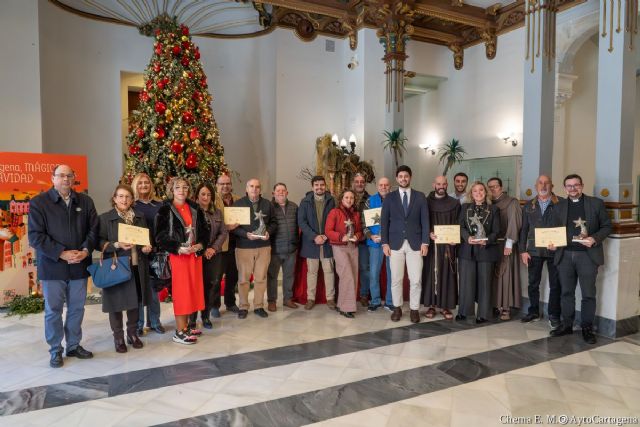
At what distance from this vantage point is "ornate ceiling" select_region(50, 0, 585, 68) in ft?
25.6

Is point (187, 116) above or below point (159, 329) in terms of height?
above

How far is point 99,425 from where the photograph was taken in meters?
2.61

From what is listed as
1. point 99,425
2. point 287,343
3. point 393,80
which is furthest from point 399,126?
point 99,425

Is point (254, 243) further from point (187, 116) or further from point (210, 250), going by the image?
point (187, 116)

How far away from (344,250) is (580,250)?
2280 mm

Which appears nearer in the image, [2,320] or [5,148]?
[2,320]

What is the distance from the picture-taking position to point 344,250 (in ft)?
16.0

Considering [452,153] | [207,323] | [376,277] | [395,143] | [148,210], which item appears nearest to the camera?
[148,210]

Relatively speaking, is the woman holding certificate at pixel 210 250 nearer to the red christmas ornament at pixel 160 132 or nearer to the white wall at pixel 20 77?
the red christmas ornament at pixel 160 132

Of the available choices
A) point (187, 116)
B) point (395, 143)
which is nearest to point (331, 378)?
point (187, 116)

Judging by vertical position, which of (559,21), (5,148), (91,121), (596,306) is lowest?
(596,306)

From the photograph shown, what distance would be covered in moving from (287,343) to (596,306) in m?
3.01

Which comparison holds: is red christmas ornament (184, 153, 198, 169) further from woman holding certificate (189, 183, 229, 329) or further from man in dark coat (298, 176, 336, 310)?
man in dark coat (298, 176, 336, 310)

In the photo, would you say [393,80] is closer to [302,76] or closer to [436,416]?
[302,76]
